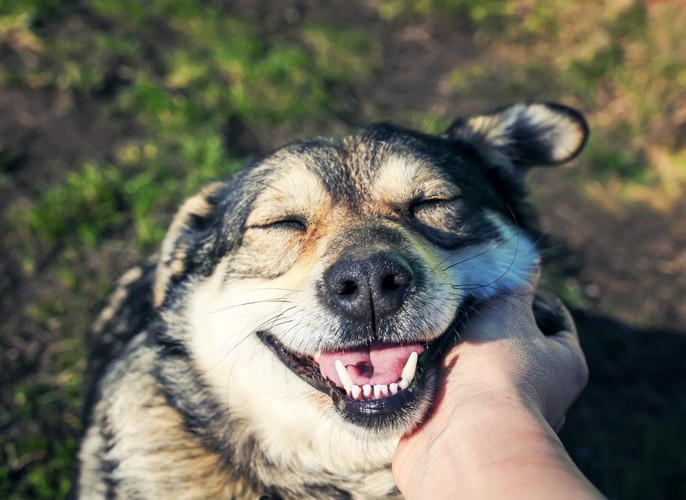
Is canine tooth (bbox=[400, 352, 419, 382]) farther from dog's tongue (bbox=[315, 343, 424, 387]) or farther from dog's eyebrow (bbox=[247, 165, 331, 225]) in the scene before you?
dog's eyebrow (bbox=[247, 165, 331, 225])

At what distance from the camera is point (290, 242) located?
2.79 meters

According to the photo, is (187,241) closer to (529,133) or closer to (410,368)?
(410,368)

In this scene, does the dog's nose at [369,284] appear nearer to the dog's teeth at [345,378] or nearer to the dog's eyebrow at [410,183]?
the dog's teeth at [345,378]

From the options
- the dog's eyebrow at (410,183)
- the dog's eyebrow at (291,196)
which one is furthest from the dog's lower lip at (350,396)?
the dog's eyebrow at (410,183)

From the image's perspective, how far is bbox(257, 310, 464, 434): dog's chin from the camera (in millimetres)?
2340

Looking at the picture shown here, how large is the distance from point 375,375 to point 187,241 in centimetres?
130

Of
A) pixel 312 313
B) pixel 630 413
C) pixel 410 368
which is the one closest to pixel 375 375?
pixel 410 368

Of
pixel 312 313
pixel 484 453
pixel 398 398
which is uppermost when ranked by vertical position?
pixel 312 313

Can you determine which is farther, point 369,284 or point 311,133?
point 311,133

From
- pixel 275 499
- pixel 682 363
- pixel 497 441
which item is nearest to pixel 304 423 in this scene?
pixel 275 499

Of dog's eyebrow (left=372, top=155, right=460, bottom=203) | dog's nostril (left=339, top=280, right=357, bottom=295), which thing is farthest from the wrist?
dog's eyebrow (left=372, top=155, right=460, bottom=203)

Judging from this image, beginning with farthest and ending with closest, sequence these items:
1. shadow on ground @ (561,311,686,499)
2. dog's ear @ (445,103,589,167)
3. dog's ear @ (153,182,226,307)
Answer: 1. shadow on ground @ (561,311,686,499)
2. dog's ear @ (445,103,589,167)
3. dog's ear @ (153,182,226,307)

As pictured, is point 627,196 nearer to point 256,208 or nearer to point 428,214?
point 428,214

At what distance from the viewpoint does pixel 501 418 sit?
2041mm
